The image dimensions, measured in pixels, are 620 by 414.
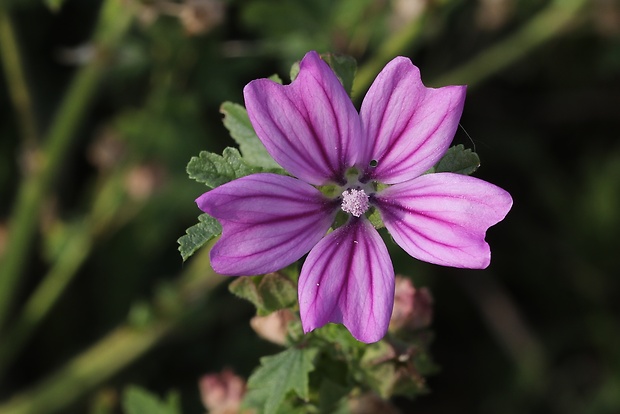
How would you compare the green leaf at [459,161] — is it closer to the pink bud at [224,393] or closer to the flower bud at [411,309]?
the flower bud at [411,309]

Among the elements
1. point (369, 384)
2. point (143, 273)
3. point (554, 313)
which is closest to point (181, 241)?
point (369, 384)

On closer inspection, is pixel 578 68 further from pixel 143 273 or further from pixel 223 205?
pixel 223 205

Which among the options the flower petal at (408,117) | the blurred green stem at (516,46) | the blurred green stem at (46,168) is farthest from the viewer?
the blurred green stem at (516,46)

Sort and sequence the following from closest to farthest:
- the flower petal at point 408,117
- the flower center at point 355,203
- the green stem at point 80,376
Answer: the flower petal at point 408,117 → the flower center at point 355,203 → the green stem at point 80,376

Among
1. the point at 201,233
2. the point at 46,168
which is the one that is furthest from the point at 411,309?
the point at 46,168

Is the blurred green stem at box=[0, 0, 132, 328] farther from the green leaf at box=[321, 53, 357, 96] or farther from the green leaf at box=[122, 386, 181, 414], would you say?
the green leaf at box=[321, 53, 357, 96]

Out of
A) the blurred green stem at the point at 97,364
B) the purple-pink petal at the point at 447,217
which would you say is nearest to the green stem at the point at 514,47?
the blurred green stem at the point at 97,364

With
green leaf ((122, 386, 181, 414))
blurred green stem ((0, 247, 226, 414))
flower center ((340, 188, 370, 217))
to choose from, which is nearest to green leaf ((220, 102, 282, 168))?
flower center ((340, 188, 370, 217))

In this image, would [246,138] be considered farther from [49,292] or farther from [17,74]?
[49,292]
